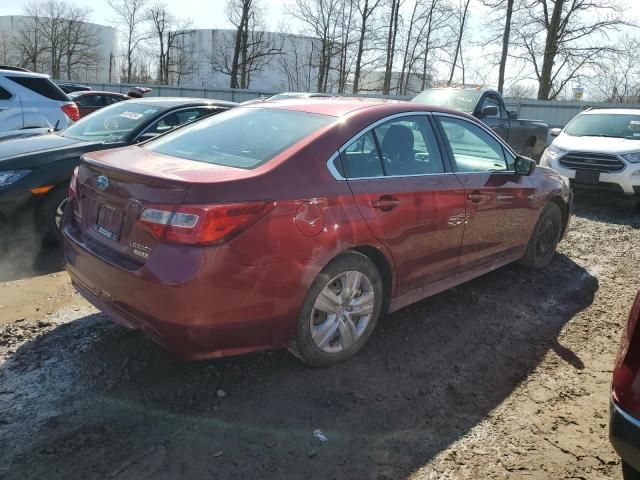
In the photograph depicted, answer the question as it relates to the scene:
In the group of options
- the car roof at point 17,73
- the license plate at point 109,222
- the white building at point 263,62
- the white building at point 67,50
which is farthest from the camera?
the white building at point 67,50

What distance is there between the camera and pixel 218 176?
2686mm

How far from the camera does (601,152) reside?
835 centimetres

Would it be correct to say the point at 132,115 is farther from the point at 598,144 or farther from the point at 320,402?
the point at 598,144

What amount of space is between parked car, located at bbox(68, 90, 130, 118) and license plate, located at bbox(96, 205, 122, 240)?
14964 mm

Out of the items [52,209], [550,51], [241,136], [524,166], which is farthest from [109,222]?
[550,51]

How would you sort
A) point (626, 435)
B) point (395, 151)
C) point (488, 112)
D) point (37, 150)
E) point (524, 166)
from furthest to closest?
point (488, 112) < point (37, 150) < point (524, 166) < point (395, 151) < point (626, 435)

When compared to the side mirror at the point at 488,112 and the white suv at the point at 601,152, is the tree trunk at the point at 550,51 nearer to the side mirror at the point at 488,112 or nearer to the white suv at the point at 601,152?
the white suv at the point at 601,152

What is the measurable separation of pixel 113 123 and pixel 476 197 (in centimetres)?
404

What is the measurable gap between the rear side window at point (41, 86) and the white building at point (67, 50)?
46.3 m

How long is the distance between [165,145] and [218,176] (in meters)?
1.00

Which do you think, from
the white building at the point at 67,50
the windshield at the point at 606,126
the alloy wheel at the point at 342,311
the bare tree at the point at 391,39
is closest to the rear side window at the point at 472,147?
the alloy wheel at the point at 342,311

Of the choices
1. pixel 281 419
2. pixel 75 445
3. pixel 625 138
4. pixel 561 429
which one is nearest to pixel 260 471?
pixel 281 419

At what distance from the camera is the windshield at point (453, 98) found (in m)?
10.5

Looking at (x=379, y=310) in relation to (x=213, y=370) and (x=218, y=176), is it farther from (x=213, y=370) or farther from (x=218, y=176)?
(x=218, y=176)
